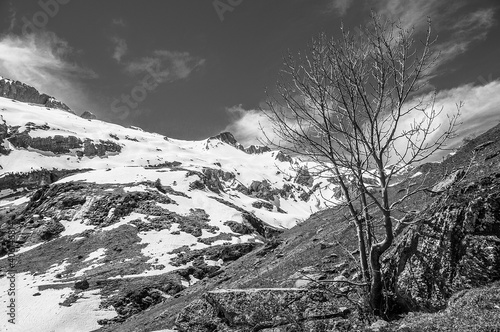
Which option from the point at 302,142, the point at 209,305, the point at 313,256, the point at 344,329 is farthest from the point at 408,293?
the point at 313,256

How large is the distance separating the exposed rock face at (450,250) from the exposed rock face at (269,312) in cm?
245

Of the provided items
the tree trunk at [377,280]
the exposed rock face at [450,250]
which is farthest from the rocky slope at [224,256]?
the tree trunk at [377,280]

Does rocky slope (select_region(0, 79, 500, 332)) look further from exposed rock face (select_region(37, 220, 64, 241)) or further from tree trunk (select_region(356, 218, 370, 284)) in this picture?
tree trunk (select_region(356, 218, 370, 284))

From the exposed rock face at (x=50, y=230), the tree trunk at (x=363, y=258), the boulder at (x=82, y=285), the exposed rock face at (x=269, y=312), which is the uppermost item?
the exposed rock face at (x=50, y=230)

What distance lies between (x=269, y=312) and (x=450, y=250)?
255 inches

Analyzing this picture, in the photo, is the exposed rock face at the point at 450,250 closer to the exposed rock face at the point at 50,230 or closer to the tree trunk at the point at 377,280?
the tree trunk at the point at 377,280

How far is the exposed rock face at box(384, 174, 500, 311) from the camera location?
31.7ft

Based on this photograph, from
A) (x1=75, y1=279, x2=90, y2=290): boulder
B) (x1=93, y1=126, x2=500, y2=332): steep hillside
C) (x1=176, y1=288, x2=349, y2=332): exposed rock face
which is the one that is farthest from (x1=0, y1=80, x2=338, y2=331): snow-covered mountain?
(x1=93, y1=126, x2=500, y2=332): steep hillside

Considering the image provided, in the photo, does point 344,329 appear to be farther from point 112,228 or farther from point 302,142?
point 112,228

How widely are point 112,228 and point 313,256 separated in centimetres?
10343

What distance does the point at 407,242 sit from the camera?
1110cm

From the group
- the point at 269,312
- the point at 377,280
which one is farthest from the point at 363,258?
the point at 269,312

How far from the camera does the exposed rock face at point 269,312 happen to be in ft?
35.6

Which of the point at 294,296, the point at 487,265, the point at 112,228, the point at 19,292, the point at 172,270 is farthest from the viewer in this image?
the point at 112,228
